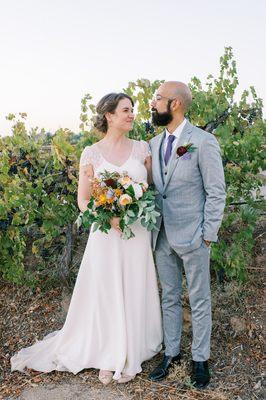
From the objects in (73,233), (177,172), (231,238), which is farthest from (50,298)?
(177,172)

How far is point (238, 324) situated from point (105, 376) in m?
1.46

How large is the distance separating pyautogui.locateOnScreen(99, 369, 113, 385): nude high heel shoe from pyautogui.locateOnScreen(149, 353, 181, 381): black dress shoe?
0.35 meters

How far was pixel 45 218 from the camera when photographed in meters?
5.29

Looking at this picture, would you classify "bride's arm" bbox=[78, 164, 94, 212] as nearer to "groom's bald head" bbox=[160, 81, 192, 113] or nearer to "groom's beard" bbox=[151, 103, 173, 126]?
"groom's beard" bbox=[151, 103, 173, 126]

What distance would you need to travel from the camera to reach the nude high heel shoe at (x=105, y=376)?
13.8 ft

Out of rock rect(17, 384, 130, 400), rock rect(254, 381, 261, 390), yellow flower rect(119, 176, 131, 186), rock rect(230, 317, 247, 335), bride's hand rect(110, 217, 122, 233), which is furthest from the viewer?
rock rect(230, 317, 247, 335)

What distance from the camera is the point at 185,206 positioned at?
385 centimetres

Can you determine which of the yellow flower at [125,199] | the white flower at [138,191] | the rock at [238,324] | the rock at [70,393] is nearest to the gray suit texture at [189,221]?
the white flower at [138,191]

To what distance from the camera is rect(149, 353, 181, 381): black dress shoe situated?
13.8ft

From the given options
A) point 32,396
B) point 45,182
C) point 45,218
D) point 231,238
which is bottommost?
point 32,396

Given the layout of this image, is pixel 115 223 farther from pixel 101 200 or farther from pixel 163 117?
pixel 163 117

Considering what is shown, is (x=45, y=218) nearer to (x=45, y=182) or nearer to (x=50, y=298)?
(x=45, y=182)

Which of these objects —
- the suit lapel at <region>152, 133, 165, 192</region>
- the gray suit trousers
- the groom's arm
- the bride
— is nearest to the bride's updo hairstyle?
the bride

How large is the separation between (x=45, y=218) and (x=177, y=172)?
6.53 ft
